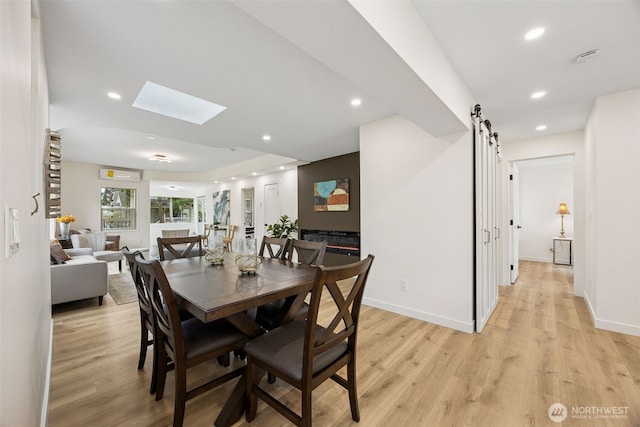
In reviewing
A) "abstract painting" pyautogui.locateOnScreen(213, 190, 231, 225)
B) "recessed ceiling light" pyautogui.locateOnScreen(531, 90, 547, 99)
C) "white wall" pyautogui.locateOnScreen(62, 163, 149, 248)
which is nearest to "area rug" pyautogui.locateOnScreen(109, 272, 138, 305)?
"white wall" pyautogui.locateOnScreen(62, 163, 149, 248)

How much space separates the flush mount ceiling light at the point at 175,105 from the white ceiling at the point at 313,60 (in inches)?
3.8

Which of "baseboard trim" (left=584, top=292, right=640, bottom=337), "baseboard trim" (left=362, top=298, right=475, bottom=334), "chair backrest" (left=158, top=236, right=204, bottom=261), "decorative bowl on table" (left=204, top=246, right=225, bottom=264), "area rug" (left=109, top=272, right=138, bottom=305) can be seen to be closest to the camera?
"decorative bowl on table" (left=204, top=246, right=225, bottom=264)

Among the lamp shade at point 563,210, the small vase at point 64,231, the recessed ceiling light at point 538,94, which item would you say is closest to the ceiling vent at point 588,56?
the recessed ceiling light at point 538,94

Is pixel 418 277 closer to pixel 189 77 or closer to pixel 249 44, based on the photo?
pixel 249 44

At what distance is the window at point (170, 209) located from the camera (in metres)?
10.4

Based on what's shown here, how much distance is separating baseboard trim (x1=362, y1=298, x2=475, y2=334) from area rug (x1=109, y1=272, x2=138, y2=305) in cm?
337

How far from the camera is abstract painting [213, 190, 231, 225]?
873 centimetres

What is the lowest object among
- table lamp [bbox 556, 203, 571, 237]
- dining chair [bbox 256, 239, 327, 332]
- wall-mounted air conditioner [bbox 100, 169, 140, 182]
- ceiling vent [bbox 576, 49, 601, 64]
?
dining chair [bbox 256, 239, 327, 332]

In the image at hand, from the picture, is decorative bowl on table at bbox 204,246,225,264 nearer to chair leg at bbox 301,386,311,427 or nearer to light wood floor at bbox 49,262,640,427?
light wood floor at bbox 49,262,640,427

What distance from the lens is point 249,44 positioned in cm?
184

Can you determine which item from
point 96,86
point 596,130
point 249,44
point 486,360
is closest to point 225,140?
point 96,86

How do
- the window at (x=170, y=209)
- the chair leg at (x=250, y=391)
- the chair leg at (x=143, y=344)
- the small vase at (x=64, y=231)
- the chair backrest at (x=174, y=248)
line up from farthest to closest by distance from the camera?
1. the window at (x=170, y=209)
2. the small vase at (x=64, y=231)
3. the chair backrest at (x=174, y=248)
4. the chair leg at (x=143, y=344)
5. the chair leg at (x=250, y=391)

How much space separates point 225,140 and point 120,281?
10.2ft

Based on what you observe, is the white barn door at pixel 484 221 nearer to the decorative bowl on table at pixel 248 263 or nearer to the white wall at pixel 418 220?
the white wall at pixel 418 220
